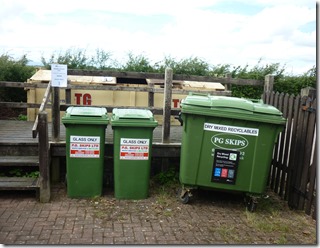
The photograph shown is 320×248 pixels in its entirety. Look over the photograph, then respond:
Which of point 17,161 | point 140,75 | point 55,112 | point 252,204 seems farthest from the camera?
point 140,75

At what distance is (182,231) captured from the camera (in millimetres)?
3961

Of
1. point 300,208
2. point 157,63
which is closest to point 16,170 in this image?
point 300,208

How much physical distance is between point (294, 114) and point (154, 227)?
2.51m

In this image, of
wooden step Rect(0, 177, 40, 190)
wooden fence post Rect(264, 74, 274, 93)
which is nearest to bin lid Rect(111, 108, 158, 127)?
wooden step Rect(0, 177, 40, 190)

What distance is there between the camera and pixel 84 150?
467 centimetres

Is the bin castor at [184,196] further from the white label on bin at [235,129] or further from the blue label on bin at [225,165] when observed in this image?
the white label on bin at [235,129]

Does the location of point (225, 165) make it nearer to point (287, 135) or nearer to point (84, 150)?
point (287, 135)

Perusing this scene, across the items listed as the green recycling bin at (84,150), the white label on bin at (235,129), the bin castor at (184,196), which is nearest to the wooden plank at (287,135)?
the white label on bin at (235,129)

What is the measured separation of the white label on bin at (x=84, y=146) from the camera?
4637 mm

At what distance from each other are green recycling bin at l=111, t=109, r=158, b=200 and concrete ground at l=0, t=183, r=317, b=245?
181mm

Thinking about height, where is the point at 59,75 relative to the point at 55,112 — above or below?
above

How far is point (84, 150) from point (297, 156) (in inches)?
115

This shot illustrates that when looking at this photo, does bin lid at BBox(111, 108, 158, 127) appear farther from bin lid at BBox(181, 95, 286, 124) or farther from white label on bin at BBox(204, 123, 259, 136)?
white label on bin at BBox(204, 123, 259, 136)

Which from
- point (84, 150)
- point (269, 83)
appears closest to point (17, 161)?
point (84, 150)
